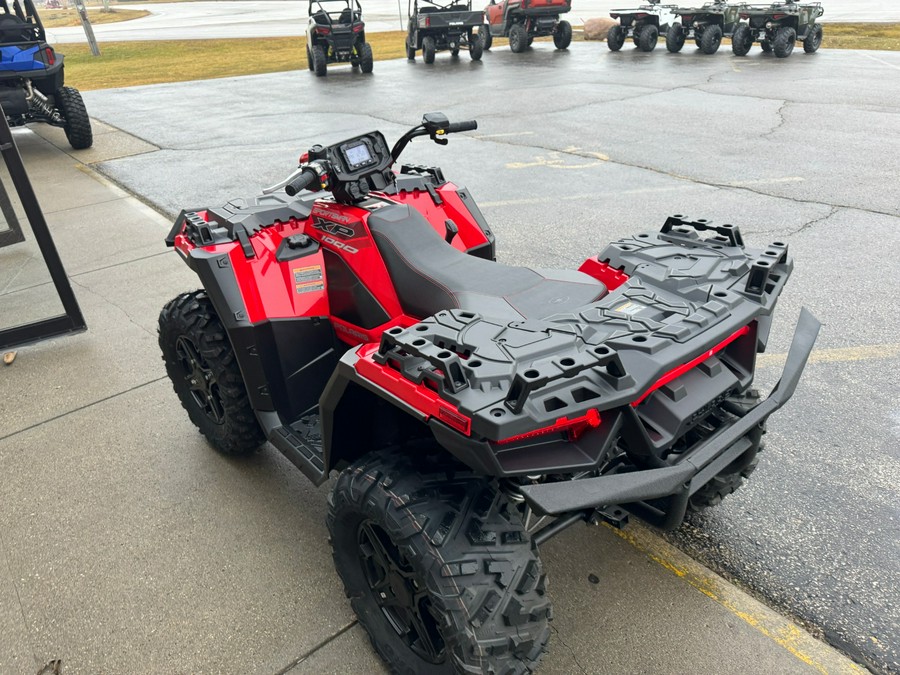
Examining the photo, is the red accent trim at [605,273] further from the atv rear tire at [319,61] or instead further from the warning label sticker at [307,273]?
the atv rear tire at [319,61]

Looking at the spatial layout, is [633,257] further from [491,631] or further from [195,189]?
[195,189]

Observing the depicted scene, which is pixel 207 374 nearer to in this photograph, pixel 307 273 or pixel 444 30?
pixel 307 273

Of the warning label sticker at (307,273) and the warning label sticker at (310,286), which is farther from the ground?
the warning label sticker at (307,273)

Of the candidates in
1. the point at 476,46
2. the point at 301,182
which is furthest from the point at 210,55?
the point at 301,182

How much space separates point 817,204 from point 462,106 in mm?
7211

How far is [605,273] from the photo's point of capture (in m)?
2.37

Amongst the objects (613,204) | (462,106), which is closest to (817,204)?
(613,204)

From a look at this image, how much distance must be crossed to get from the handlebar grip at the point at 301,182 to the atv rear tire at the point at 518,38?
1888 cm

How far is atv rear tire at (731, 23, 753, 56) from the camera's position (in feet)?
52.9

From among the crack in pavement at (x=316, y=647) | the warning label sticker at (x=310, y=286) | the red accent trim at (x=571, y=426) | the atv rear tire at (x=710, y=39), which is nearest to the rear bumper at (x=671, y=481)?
the red accent trim at (x=571, y=426)

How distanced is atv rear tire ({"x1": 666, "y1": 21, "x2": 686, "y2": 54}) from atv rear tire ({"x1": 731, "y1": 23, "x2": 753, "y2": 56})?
134 cm

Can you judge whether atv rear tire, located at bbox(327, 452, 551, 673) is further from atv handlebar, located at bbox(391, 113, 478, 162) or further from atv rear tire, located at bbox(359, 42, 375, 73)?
atv rear tire, located at bbox(359, 42, 375, 73)

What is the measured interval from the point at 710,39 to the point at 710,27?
0.91 feet

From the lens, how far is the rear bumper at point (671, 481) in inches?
61.5
